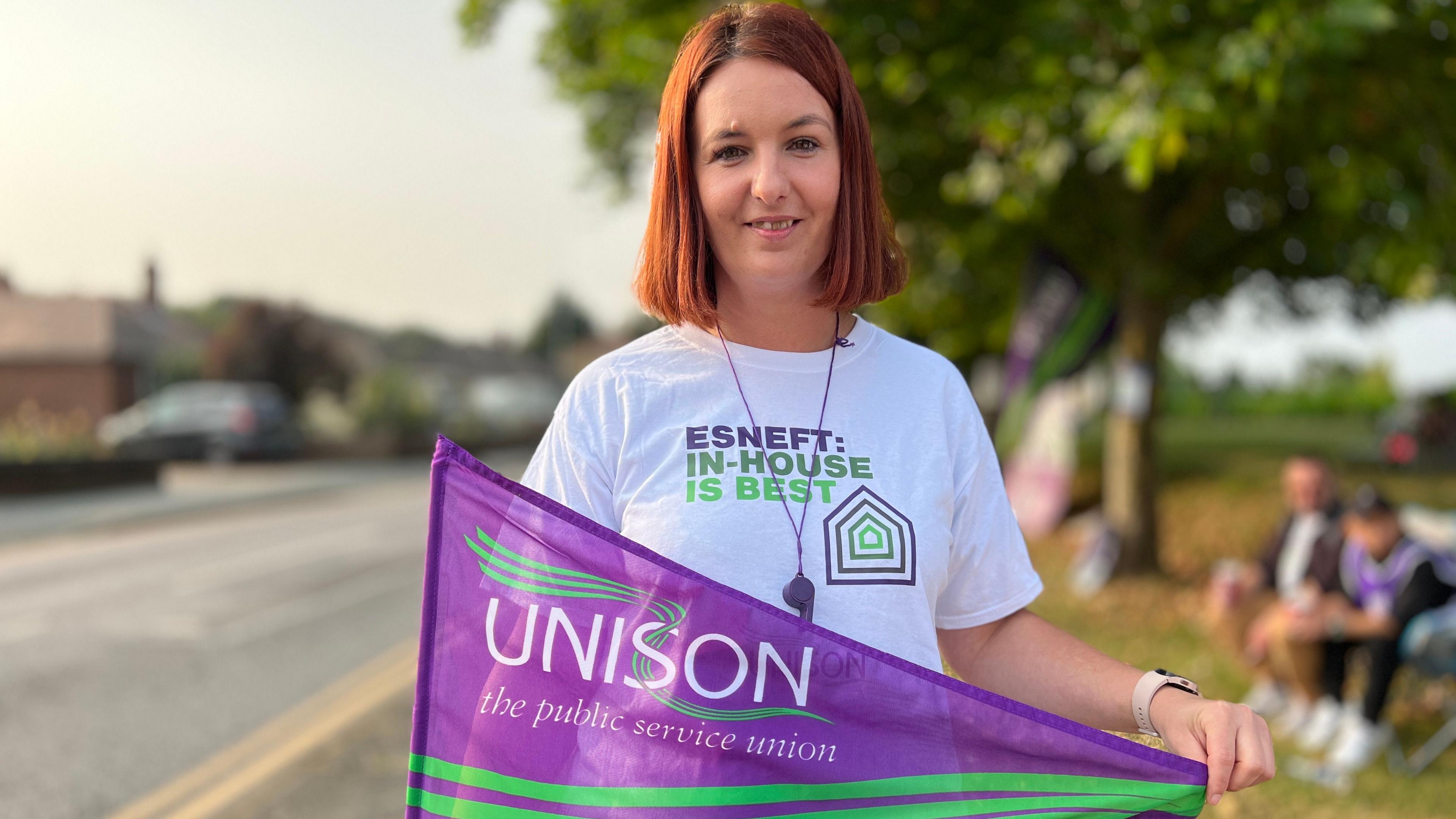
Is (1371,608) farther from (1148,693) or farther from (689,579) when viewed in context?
(689,579)

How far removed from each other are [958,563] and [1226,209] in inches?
393

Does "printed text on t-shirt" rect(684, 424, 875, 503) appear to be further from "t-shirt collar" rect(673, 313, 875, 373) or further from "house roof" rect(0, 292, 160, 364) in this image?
"house roof" rect(0, 292, 160, 364)

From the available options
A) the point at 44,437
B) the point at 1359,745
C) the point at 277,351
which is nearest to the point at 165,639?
the point at 1359,745

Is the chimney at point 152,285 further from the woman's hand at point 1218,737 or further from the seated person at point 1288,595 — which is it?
the woman's hand at point 1218,737

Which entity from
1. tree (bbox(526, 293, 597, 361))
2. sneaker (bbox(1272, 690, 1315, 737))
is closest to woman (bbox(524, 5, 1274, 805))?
sneaker (bbox(1272, 690, 1315, 737))

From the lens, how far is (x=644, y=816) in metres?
1.48

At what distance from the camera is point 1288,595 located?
6.37m

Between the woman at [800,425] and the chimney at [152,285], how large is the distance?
24.7m

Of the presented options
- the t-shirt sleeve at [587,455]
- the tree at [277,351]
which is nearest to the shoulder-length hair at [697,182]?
the t-shirt sleeve at [587,455]

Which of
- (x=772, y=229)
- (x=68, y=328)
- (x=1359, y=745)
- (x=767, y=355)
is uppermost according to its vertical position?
(x=772, y=229)

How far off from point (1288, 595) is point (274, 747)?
5492mm

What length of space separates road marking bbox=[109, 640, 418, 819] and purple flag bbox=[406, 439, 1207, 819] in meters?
3.70

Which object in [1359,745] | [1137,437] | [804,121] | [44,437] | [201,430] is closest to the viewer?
[804,121]

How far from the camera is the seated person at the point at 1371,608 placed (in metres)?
5.46
